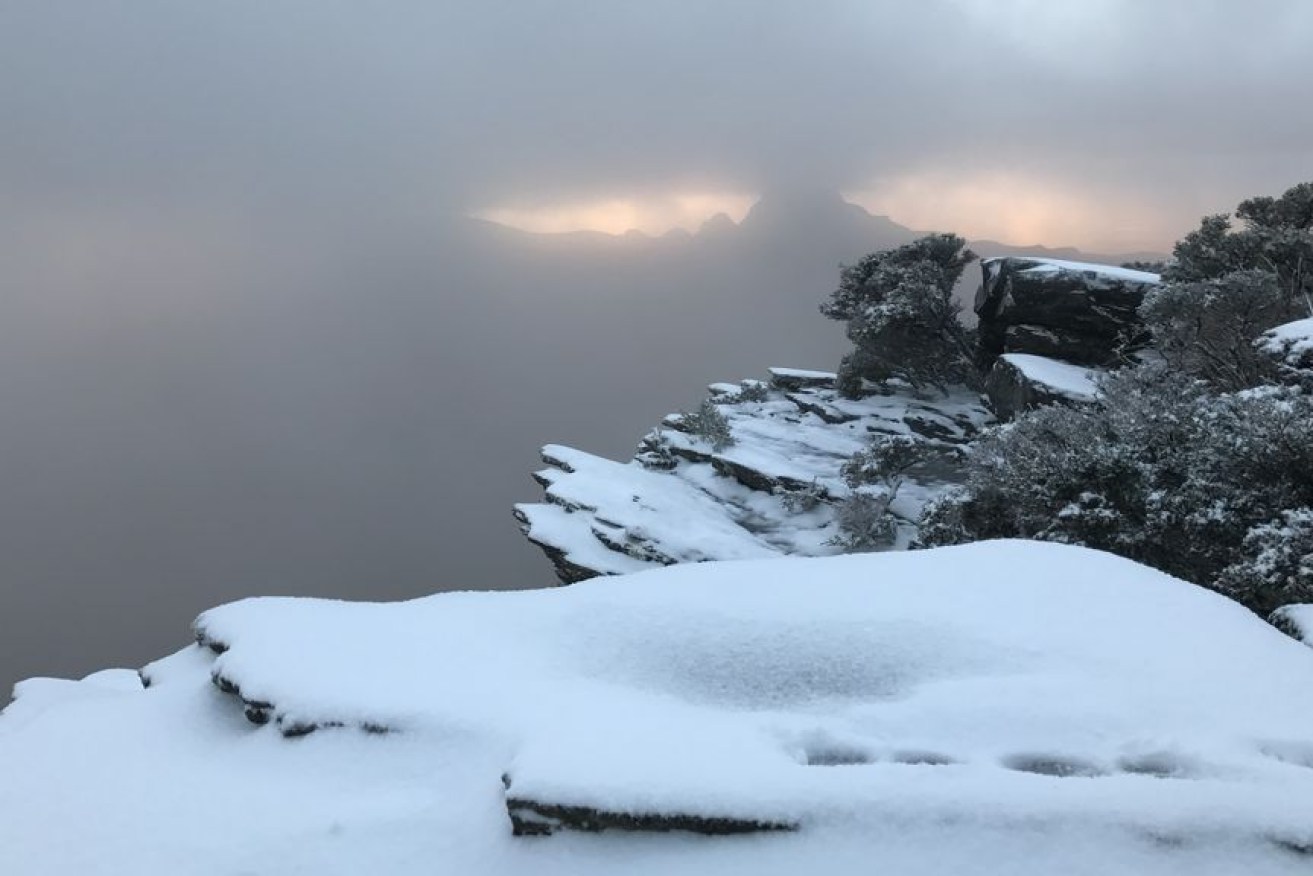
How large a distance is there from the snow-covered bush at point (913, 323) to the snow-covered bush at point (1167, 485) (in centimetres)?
1269

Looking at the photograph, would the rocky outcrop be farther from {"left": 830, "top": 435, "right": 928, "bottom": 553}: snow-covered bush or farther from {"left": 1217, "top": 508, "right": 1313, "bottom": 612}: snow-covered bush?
{"left": 830, "top": 435, "right": 928, "bottom": 553}: snow-covered bush

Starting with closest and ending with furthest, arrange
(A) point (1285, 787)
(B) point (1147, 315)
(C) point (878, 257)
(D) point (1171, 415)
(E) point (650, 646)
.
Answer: (A) point (1285, 787), (E) point (650, 646), (D) point (1171, 415), (B) point (1147, 315), (C) point (878, 257)

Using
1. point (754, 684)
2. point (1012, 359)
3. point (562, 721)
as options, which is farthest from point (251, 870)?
point (1012, 359)

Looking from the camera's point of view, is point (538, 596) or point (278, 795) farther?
point (538, 596)

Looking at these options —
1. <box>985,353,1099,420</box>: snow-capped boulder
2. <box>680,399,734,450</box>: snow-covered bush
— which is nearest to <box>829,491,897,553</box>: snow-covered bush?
<box>985,353,1099,420</box>: snow-capped boulder

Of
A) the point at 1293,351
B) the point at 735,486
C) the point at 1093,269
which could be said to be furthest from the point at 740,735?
the point at 1093,269

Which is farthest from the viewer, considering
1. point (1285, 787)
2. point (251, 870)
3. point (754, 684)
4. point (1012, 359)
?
point (1012, 359)

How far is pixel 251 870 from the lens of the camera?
4.18 metres

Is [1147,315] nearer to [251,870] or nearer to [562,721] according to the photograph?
[562,721]

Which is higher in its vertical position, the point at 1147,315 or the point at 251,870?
the point at 1147,315

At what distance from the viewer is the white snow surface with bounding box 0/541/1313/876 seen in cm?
375

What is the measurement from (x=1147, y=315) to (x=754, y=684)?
19249mm

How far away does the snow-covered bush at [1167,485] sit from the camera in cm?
1041

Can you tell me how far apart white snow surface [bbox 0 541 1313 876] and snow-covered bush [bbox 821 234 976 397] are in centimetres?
2171
